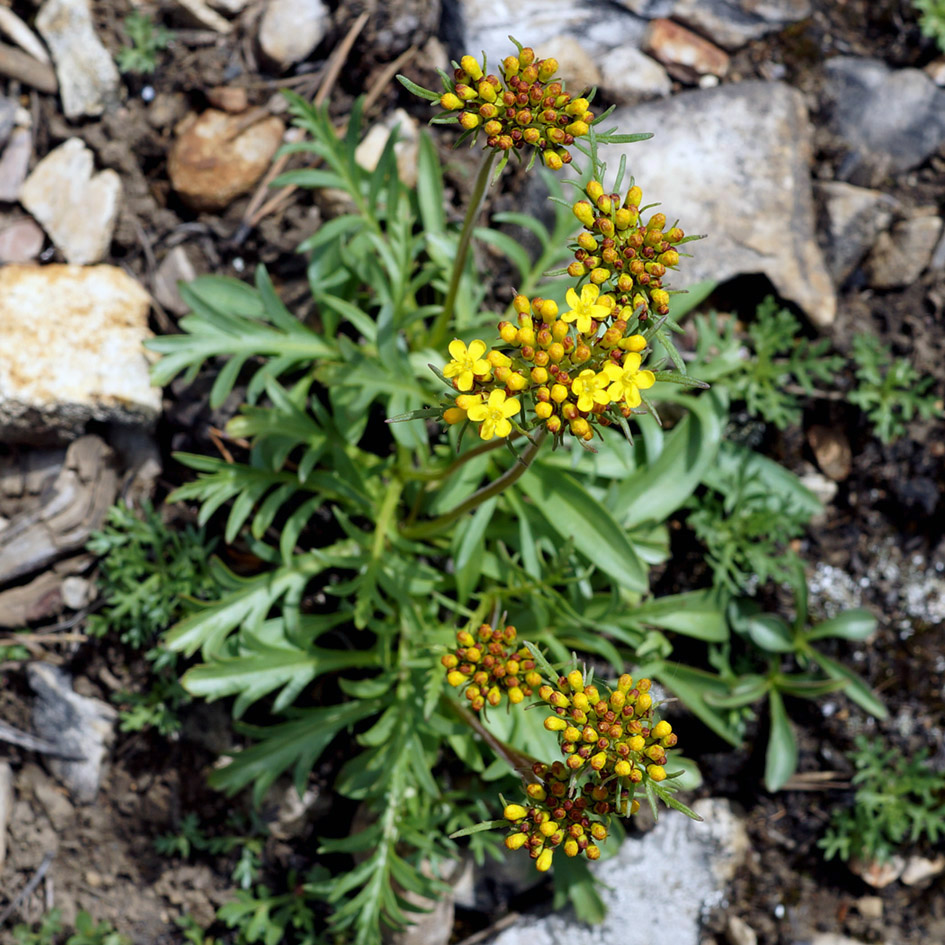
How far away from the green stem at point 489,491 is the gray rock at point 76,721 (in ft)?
8.16

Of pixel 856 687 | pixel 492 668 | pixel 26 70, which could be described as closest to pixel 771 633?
pixel 856 687

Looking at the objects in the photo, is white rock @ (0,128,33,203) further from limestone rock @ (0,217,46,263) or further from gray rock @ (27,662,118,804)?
gray rock @ (27,662,118,804)

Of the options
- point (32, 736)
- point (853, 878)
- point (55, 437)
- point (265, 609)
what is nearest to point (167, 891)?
point (32, 736)

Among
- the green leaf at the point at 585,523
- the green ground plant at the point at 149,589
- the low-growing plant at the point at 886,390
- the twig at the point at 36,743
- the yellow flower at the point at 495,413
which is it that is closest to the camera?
the yellow flower at the point at 495,413

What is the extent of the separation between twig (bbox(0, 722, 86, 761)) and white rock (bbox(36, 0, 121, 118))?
13.1ft

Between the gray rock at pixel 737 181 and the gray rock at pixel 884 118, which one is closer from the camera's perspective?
the gray rock at pixel 737 181

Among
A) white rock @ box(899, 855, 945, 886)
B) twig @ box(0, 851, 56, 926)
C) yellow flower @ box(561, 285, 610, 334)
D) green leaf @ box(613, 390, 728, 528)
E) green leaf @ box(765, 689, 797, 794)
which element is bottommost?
twig @ box(0, 851, 56, 926)

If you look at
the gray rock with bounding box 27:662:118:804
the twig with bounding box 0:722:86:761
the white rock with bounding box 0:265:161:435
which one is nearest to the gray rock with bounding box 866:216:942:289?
the white rock with bounding box 0:265:161:435

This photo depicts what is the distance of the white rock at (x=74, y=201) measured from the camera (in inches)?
219

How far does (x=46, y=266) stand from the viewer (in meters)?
5.45

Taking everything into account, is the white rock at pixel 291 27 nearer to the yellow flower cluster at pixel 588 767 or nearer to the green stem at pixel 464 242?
the green stem at pixel 464 242

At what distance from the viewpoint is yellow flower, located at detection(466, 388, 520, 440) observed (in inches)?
104

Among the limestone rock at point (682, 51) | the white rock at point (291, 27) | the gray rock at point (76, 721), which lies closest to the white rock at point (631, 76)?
the limestone rock at point (682, 51)

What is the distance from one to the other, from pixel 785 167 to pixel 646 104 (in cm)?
99
